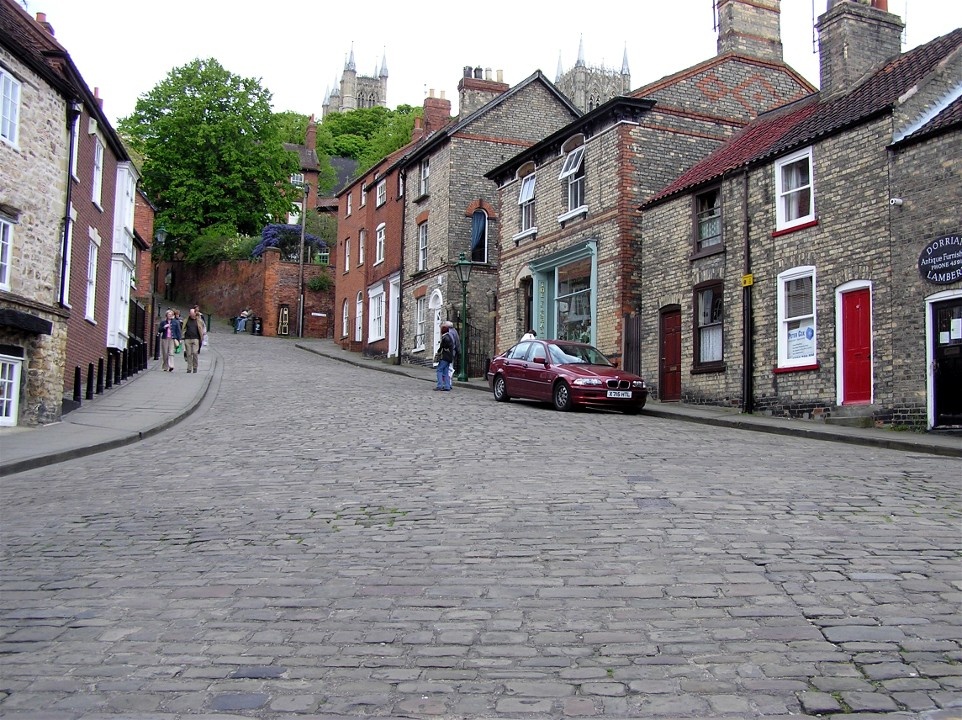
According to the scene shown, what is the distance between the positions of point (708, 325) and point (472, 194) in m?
15.8

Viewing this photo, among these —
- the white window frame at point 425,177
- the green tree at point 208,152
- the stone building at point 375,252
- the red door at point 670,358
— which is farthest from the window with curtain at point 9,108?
the green tree at point 208,152

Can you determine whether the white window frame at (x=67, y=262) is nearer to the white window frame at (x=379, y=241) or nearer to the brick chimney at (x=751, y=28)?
the brick chimney at (x=751, y=28)

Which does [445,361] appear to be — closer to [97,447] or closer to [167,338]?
[167,338]

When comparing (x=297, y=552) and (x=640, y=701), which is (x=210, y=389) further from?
(x=640, y=701)

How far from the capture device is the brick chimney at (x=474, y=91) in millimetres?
37562

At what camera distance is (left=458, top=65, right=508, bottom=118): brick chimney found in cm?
3756

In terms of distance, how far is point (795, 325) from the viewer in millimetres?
19703

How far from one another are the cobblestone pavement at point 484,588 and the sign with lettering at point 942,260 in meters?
5.29

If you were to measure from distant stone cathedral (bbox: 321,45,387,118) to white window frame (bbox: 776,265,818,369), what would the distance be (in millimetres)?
124118

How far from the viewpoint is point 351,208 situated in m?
48.2

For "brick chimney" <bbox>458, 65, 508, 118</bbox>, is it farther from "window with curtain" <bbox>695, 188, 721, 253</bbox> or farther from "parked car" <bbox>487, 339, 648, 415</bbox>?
"parked car" <bbox>487, 339, 648, 415</bbox>

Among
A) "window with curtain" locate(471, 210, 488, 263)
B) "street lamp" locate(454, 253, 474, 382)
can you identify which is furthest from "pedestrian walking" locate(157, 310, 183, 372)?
"window with curtain" locate(471, 210, 488, 263)

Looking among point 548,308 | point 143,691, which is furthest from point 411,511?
point 548,308

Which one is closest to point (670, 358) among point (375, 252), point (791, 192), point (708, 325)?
point (708, 325)
